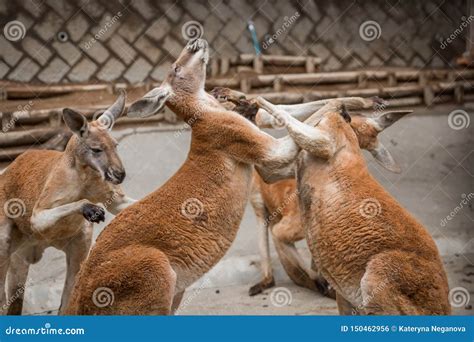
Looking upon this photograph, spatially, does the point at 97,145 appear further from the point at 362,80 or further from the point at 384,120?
the point at 362,80

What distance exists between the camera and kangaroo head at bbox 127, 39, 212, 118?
5.42 m

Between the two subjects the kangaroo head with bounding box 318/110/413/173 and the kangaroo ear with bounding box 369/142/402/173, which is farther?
the kangaroo ear with bounding box 369/142/402/173

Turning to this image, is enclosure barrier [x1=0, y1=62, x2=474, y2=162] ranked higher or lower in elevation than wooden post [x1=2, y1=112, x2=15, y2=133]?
higher

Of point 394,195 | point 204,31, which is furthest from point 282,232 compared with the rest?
point 204,31

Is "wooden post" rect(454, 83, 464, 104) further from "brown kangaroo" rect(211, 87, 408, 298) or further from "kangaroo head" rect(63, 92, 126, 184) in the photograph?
"kangaroo head" rect(63, 92, 126, 184)

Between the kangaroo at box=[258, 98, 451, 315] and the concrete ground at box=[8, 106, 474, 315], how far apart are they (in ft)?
3.49

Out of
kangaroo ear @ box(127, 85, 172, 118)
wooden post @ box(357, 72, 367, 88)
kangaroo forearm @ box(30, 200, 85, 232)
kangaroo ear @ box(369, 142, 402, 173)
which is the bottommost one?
kangaroo forearm @ box(30, 200, 85, 232)

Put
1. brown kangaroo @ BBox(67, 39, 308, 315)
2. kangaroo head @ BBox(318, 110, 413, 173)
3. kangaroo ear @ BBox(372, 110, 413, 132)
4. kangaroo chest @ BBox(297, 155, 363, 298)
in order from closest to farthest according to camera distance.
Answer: brown kangaroo @ BBox(67, 39, 308, 315), kangaroo chest @ BBox(297, 155, 363, 298), kangaroo head @ BBox(318, 110, 413, 173), kangaroo ear @ BBox(372, 110, 413, 132)

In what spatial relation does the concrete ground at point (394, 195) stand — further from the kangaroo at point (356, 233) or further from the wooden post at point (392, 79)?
the kangaroo at point (356, 233)

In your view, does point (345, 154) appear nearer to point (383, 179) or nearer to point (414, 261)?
point (414, 261)

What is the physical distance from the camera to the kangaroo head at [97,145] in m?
5.53

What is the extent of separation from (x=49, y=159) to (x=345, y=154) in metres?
2.08

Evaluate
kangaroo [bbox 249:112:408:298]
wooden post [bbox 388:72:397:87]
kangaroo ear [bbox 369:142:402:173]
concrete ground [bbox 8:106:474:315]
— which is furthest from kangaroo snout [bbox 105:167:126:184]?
wooden post [bbox 388:72:397:87]

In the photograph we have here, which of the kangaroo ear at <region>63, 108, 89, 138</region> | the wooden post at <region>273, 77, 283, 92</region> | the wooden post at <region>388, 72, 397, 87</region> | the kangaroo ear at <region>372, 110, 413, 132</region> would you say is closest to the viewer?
the kangaroo ear at <region>63, 108, 89, 138</region>
